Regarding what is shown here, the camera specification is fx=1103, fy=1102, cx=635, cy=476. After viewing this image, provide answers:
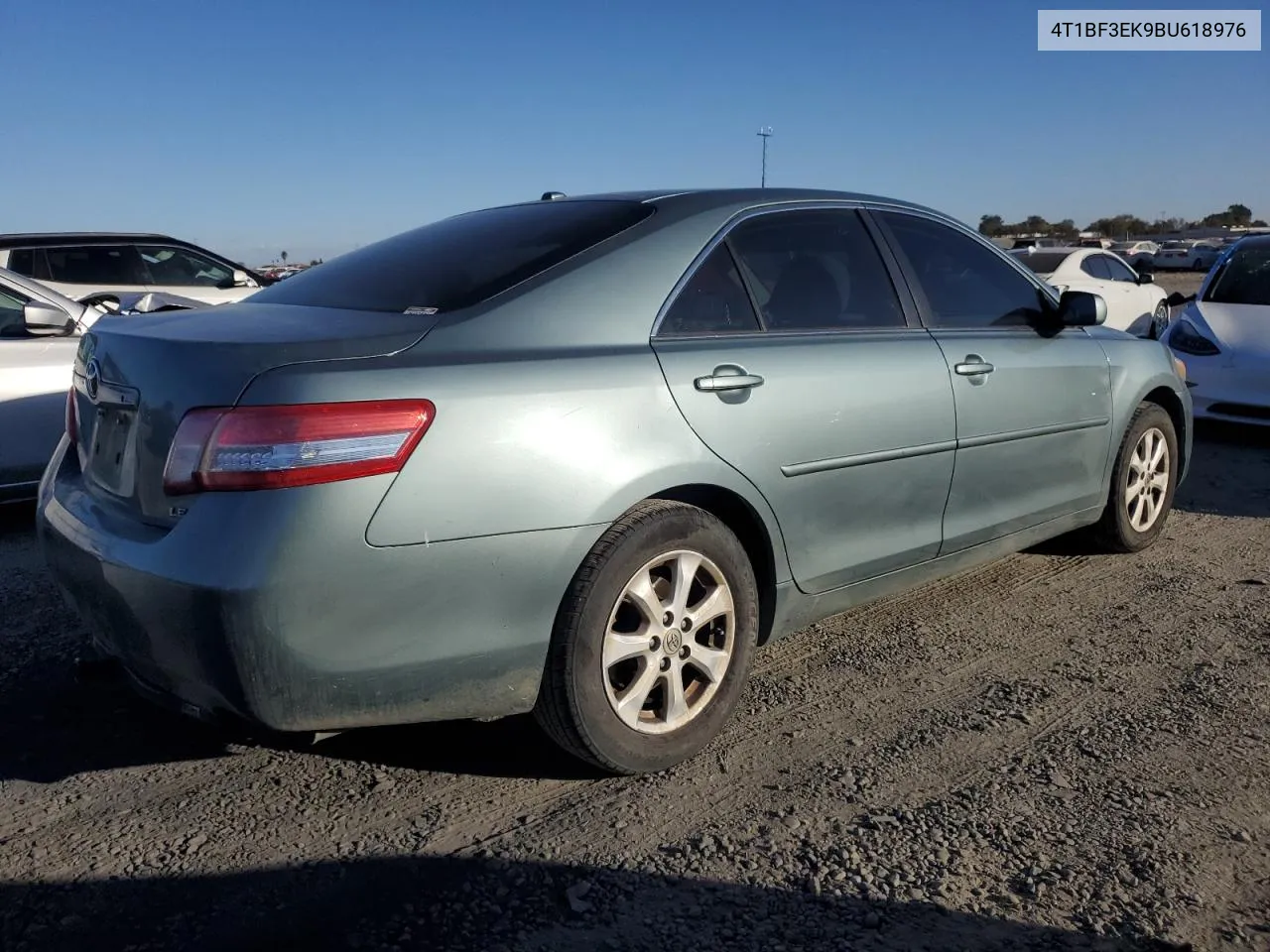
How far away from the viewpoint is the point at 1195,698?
3.45 meters

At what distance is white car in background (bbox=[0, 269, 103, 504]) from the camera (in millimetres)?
5531

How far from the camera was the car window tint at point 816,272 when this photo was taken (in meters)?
3.45

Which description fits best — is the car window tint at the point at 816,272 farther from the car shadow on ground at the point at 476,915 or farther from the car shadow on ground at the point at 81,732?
the car shadow on ground at the point at 81,732

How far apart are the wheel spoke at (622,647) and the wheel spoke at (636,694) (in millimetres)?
56

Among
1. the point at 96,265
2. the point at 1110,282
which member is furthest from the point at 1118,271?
the point at 96,265

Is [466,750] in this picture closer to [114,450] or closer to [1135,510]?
[114,450]

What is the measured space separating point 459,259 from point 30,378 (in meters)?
3.55

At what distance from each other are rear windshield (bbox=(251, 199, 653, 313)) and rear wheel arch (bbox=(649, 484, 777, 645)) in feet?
2.44

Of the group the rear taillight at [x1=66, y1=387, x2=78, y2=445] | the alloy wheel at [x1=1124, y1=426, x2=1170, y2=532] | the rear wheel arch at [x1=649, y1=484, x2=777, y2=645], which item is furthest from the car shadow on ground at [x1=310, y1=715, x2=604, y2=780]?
the alloy wheel at [x1=1124, y1=426, x2=1170, y2=532]

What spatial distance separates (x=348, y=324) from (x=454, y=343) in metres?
0.34

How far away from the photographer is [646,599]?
2.90 m

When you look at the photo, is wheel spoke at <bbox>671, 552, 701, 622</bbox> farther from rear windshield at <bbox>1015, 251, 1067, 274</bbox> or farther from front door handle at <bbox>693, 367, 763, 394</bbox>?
rear windshield at <bbox>1015, 251, 1067, 274</bbox>

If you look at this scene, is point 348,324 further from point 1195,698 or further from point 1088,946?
point 1195,698

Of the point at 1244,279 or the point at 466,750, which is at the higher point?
the point at 1244,279
